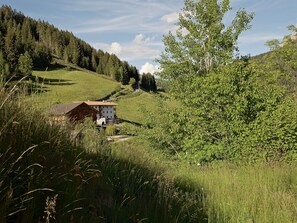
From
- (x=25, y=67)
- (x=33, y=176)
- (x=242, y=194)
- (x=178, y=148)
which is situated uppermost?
(x=25, y=67)

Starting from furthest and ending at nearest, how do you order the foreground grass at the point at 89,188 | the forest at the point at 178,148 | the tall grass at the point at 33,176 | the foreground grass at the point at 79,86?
the foreground grass at the point at 79,86
the forest at the point at 178,148
the foreground grass at the point at 89,188
the tall grass at the point at 33,176

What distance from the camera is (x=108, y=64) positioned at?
138 m

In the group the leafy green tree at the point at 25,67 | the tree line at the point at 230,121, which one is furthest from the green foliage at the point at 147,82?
the leafy green tree at the point at 25,67

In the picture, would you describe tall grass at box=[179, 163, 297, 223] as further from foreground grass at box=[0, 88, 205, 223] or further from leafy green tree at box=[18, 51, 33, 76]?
leafy green tree at box=[18, 51, 33, 76]

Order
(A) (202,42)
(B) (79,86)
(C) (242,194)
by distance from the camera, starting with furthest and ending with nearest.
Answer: (B) (79,86)
(A) (202,42)
(C) (242,194)

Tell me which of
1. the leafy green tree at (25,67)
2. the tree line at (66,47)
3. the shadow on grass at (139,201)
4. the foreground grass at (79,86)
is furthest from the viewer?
the tree line at (66,47)

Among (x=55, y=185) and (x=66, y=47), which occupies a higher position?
(x=66, y=47)

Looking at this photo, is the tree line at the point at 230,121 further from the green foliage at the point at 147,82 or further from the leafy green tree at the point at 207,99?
the green foliage at the point at 147,82

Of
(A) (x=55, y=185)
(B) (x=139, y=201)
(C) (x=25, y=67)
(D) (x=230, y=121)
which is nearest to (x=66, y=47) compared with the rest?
(D) (x=230, y=121)

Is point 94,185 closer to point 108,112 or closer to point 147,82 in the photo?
point 108,112

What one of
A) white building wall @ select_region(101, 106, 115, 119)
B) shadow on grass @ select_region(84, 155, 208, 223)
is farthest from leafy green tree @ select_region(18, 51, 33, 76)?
white building wall @ select_region(101, 106, 115, 119)

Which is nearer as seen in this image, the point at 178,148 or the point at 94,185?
the point at 94,185

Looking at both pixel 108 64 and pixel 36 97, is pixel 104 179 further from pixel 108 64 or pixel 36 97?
pixel 108 64

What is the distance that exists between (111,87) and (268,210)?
4213 inches
